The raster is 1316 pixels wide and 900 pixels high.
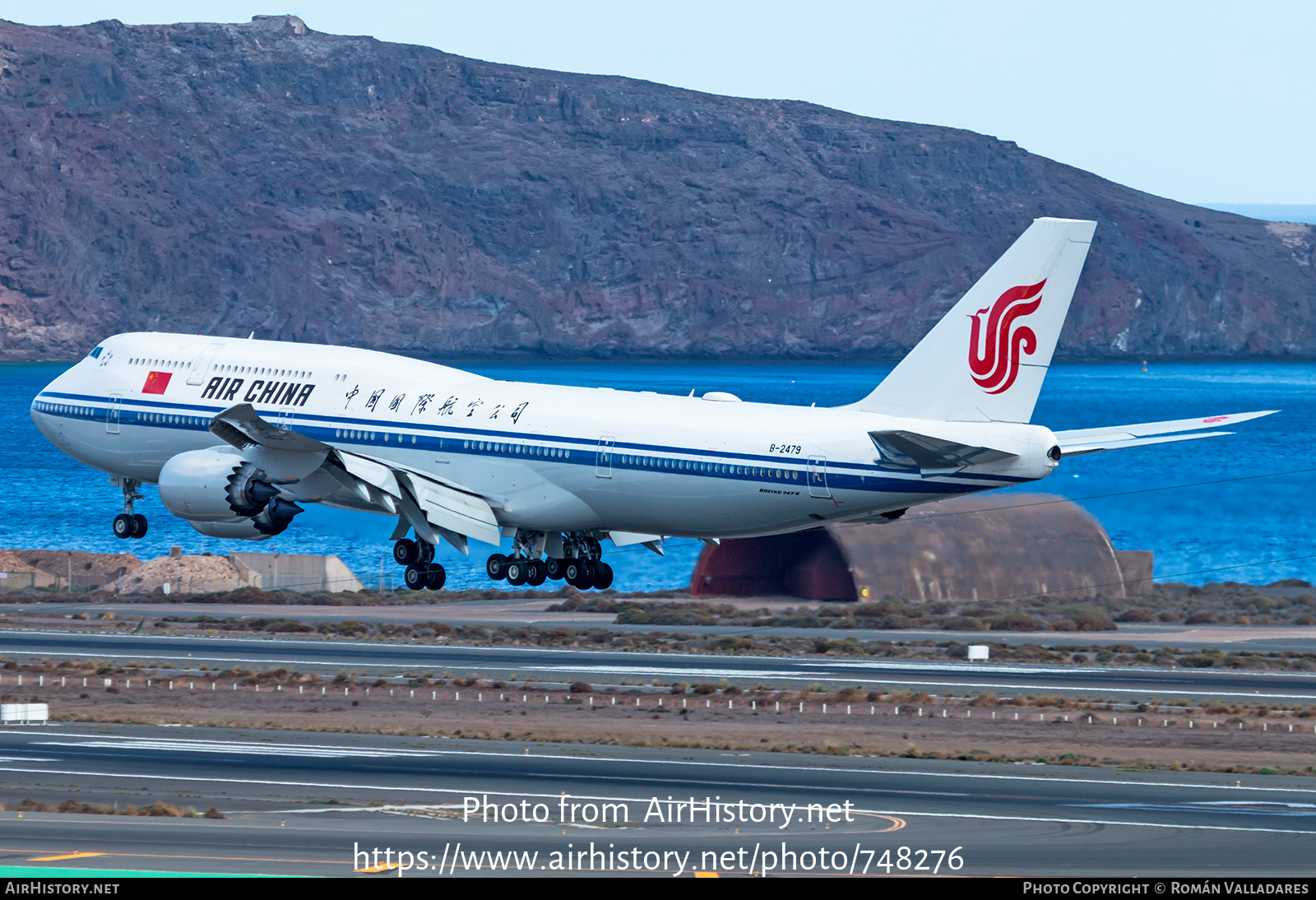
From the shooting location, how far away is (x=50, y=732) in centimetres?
7088

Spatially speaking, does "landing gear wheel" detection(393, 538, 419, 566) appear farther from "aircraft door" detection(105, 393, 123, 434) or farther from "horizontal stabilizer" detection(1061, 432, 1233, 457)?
"horizontal stabilizer" detection(1061, 432, 1233, 457)

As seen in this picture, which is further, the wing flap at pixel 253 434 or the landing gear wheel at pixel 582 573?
the landing gear wheel at pixel 582 573

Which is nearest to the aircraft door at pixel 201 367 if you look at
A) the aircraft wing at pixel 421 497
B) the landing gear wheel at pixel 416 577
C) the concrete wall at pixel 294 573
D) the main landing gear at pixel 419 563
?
the aircraft wing at pixel 421 497

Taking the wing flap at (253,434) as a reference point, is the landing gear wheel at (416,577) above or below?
below

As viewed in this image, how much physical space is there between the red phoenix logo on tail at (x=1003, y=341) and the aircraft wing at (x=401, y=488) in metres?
17.2

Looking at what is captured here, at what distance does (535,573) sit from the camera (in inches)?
2509

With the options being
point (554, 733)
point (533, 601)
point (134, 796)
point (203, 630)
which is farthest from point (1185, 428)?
point (533, 601)

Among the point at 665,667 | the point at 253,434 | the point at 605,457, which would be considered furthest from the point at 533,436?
the point at 665,667

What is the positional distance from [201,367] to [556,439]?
1425 centimetres

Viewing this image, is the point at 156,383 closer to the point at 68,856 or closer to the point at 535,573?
the point at 535,573

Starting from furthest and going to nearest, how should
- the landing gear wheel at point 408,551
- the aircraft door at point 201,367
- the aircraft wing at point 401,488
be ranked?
the aircraft door at point 201,367 < the landing gear wheel at point 408,551 < the aircraft wing at point 401,488

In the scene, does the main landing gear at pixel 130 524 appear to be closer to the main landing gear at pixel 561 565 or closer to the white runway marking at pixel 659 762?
the white runway marking at pixel 659 762

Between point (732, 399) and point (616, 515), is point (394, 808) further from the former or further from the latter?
point (732, 399)

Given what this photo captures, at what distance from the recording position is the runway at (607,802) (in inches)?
1651
